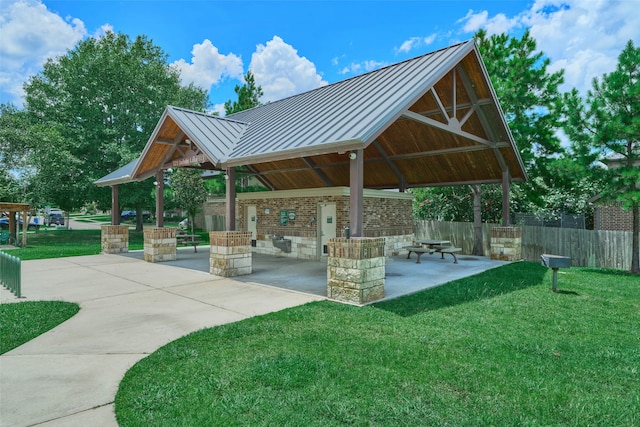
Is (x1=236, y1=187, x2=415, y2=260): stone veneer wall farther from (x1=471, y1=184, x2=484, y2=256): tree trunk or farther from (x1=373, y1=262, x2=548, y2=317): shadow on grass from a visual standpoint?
(x1=373, y1=262, x2=548, y2=317): shadow on grass

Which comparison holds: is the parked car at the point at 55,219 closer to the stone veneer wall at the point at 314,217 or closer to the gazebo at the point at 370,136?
the gazebo at the point at 370,136

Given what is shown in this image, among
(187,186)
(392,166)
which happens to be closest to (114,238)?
(187,186)

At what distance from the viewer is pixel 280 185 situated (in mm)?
19531

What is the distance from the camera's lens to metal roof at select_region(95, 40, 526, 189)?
8.59 m

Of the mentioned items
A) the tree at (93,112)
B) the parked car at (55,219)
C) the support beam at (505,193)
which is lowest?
the parked car at (55,219)

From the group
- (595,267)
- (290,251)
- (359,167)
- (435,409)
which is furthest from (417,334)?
(595,267)

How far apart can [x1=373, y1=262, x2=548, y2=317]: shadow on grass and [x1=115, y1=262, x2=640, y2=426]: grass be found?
15cm

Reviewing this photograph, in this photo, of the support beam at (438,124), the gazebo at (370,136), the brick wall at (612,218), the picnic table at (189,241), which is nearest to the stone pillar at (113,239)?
the gazebo at (370,136)

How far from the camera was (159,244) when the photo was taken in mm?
13961

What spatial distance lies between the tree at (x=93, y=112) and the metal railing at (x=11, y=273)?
1364cm

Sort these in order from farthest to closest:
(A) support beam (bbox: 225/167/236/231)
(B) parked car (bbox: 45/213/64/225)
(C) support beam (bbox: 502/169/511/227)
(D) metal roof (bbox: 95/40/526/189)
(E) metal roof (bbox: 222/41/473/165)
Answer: (B) parked car (bbox: 45/213/64/225) < (C) support beam (bbox: 502/169/511/227) < (A) support beam (bbox: 225/167/236/231) < (D) metal roof (bbox: 95/40/526/189) < (E) metal roof (bbox: 222/41/473/165)

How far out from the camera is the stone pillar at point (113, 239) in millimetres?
16703

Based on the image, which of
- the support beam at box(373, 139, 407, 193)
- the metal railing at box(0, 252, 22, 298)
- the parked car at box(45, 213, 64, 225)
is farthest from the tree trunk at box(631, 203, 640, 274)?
the parked car at box(45, 213, 64, 225)

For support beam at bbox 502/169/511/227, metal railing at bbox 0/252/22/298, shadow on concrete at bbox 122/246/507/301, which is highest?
support beam at bbox 502/169/511/227
